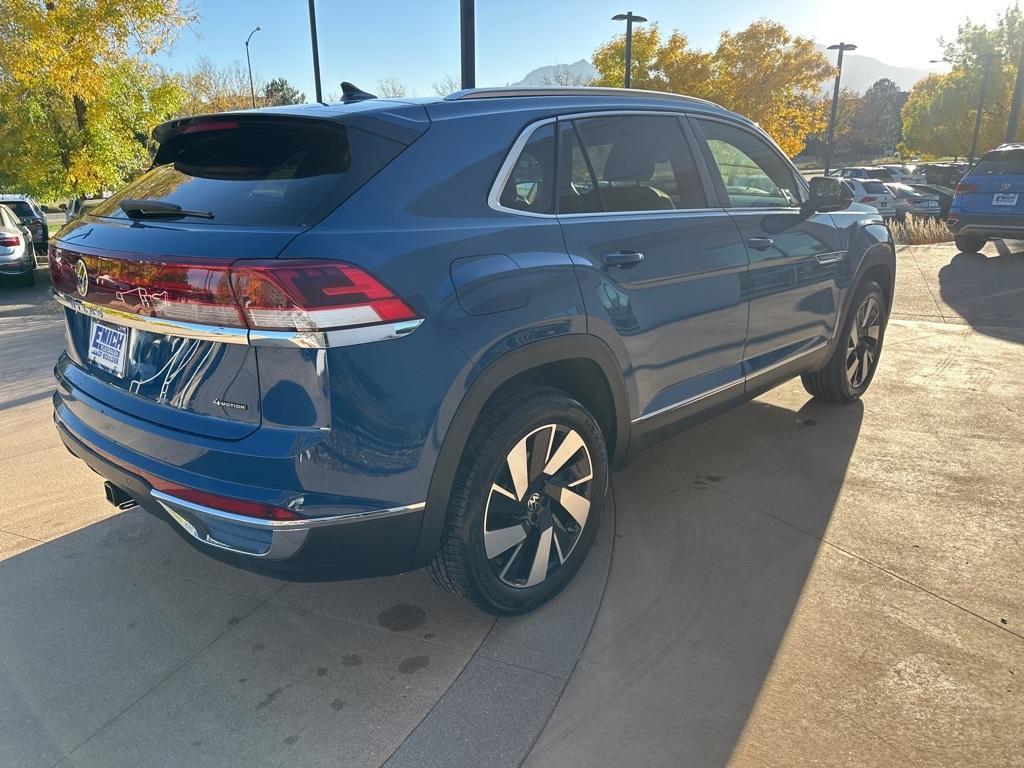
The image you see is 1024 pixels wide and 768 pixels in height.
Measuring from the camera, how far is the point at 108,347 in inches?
98.7

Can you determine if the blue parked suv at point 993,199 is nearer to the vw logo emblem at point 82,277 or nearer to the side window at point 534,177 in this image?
the side window at point 534,177

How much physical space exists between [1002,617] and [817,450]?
163 centimetres

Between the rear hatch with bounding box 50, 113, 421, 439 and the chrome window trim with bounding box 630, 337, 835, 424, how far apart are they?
1537 mm

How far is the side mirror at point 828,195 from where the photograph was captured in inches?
161

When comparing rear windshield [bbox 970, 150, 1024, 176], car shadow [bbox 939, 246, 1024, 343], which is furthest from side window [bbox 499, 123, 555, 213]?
rear windshield [bbox 970, 150, 1024, 176]

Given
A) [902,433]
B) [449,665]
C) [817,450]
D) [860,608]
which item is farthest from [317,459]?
[902,433]

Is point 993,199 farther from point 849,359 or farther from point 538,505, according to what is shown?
point 538,505

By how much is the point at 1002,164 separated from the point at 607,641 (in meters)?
11.7

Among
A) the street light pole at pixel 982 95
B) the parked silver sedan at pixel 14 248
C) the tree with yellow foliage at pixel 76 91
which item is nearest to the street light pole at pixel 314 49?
the tree with yellow foliage at pixel 76 91

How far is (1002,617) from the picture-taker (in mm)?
2738

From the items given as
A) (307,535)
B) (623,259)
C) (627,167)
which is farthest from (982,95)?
(307,535)

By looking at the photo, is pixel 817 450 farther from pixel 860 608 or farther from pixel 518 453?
pixel 518 453

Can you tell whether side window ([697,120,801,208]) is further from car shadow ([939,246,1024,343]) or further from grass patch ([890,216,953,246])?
grass patch ([890,216,953,246])

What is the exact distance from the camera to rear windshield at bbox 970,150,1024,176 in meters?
10.9
